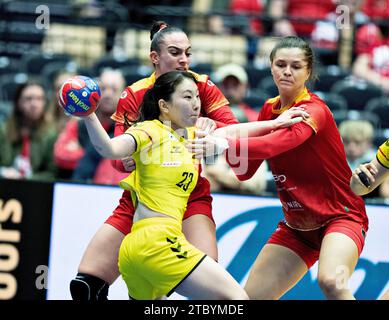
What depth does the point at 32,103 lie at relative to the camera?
9164mm

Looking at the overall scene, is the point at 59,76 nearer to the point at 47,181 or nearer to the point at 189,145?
the point at 47,181

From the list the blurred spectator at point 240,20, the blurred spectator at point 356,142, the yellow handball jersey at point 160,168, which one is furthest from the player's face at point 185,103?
the blurred spectator at point 240,20

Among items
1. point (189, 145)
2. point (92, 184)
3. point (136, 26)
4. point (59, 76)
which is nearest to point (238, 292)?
point (189, 145)

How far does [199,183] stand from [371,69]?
648cm

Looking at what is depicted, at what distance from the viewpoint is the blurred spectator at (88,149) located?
327 inches

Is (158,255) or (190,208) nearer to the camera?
(158,255)

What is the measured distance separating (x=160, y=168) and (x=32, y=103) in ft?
13.0

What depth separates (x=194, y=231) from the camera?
573 cm

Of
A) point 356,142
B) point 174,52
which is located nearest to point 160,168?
point 174,52

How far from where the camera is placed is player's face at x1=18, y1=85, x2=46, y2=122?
30.0ft

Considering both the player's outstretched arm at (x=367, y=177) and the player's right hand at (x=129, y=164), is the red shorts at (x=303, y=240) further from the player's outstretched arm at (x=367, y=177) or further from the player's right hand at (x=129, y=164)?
the player's right hand at (x=129, y=164)

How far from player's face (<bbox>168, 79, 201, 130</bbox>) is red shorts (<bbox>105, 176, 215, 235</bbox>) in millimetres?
515

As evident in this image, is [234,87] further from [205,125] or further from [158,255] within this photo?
[158,255]

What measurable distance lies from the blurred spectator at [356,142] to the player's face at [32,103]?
2752 millimetres
